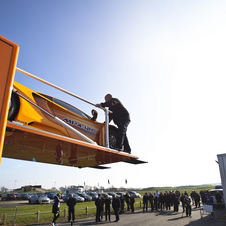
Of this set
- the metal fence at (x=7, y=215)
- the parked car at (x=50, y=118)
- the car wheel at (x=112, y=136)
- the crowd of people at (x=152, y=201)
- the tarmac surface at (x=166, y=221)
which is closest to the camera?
the parked car at (x=50, y=118)

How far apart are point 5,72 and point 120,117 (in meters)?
4.01

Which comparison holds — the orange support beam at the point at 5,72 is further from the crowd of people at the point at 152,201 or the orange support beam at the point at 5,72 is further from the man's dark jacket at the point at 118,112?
the crowd of people at the point at 152,201

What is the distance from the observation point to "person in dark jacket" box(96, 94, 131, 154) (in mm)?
5738

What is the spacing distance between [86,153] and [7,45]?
3.27 metres

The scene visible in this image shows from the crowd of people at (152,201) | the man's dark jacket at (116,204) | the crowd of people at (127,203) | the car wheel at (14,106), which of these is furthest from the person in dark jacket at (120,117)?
the crowd of people at (152,201)

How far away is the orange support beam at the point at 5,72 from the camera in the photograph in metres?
2.17

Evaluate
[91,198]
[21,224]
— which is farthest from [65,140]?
[91,198]

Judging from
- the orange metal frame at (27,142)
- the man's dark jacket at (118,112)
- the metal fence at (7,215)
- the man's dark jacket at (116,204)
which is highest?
the man's dark jacket at (118,112)

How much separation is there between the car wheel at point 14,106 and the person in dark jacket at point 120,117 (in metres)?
2.77

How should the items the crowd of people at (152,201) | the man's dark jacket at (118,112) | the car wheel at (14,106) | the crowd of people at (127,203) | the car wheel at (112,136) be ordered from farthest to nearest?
the crowd of people at (152,201) → the crowd of people at (127,203) → the man's dark jacket at (118,112) → the car wheel at (112,136) → the car wheel at (14,106)

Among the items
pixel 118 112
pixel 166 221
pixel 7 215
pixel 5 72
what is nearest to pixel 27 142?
pixel 5 72

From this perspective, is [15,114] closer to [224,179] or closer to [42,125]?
[42,125]

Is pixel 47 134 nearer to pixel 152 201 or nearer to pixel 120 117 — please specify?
pixel 120 117

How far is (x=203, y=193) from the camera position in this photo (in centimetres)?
1809
